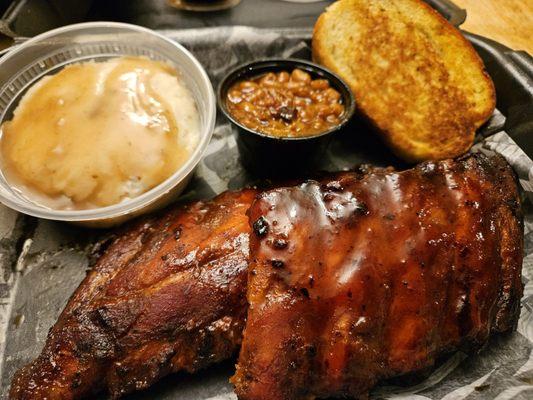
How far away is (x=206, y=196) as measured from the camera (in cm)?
291

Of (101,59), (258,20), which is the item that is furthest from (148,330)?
(258,20)

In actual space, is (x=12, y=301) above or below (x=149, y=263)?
below

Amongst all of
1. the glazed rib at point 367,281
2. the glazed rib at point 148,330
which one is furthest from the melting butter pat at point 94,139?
the glazed rib at point 367,281

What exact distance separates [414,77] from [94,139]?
1981mm

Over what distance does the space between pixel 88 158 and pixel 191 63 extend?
0.89 m

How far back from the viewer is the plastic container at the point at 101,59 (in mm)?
2379

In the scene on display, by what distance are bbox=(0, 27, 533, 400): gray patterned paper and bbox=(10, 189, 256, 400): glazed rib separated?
0.77 ft

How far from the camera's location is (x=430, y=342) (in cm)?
192

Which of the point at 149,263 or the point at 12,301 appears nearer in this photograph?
the point at 149,263

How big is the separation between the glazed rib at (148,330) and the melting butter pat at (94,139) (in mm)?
636

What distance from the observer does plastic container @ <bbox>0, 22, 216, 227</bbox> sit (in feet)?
7.80

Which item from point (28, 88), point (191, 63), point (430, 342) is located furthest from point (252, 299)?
point (28, 88)

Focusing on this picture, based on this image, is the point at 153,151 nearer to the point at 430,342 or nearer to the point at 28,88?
the point at 28,88

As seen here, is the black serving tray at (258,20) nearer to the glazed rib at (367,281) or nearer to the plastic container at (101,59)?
the plastic container at (101,59)
